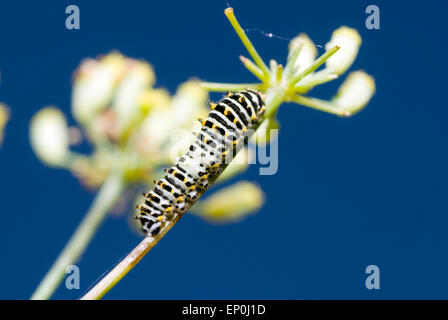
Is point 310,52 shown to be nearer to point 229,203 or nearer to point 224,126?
point 224,126

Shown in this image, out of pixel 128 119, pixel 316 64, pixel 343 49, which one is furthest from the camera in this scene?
pixel 128 119

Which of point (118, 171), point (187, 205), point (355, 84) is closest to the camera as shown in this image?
point (187, 205)

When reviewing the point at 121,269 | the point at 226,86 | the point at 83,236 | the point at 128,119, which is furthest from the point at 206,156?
the point at 128,119

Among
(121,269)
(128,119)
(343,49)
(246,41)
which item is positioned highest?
(128,119)

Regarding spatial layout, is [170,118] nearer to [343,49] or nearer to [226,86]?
[343,49]

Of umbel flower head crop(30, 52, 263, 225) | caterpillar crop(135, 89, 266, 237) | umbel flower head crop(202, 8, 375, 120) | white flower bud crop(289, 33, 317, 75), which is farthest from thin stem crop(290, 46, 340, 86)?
umbel flower head crop(30, 52, 263, 225)
